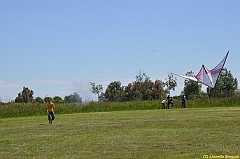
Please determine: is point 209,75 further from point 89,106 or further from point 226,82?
point 226,82

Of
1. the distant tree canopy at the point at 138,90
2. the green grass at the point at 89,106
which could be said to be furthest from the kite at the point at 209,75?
the distant tree canopy at the point at 138,90

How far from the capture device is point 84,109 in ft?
148

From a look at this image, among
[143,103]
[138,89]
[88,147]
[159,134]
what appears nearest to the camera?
[88,147]

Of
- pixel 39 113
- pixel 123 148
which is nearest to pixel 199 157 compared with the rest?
pixel 123 148

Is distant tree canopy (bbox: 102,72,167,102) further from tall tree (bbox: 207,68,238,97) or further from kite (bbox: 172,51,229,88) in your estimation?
kite (bbox: 172,51,229,88)

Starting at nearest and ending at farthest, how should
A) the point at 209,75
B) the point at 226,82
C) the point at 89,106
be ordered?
1. the point at 89,106
2. the point at 209,75
3. the point at 226,82

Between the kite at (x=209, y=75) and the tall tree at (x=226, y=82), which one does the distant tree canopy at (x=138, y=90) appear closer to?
the tall tree at (x=226, y=82)

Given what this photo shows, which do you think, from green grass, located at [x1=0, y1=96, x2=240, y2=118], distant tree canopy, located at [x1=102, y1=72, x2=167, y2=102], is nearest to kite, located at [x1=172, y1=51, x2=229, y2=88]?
green grass, located at [x1=0, y1=96, x2=240, y2=118]

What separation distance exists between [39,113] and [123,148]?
2938 cm

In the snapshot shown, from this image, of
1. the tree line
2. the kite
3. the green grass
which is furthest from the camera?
the tree line

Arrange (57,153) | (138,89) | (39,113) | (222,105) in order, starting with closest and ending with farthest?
(57,153) → (39,113) → (222,105) → (138,89)

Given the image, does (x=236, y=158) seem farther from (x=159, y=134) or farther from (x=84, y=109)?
(x=84, y=109)

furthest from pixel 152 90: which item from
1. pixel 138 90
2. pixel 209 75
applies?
pixel 209 75

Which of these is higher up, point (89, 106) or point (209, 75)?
point (209, 75)
